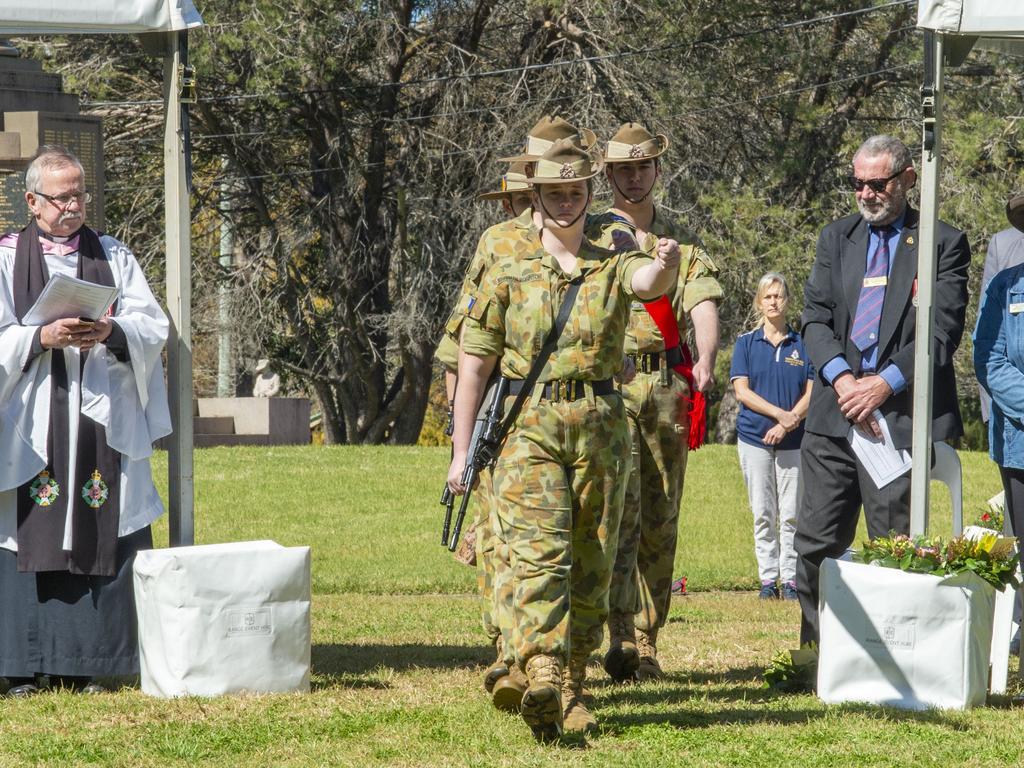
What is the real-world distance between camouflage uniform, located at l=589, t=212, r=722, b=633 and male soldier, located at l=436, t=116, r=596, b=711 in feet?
1.70

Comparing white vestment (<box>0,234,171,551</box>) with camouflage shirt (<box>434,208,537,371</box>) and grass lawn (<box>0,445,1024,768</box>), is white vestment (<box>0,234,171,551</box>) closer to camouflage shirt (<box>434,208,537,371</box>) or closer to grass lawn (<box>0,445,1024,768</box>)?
grass lawn (<box>0,445,1024,768</box>)

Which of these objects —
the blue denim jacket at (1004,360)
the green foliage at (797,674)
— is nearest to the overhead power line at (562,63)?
the blue denim jacket at (1004,360)

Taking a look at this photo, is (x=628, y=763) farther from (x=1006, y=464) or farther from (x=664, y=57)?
(x=664, y=57)

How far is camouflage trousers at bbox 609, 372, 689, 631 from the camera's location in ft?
23.2

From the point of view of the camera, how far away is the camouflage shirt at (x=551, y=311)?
591 centimetres

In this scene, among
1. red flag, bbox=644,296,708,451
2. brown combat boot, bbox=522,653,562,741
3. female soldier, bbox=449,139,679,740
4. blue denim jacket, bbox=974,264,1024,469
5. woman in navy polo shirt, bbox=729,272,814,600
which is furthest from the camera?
woman in navy polo shirt, bbox=729,272,814,600

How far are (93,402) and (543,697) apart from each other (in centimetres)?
268

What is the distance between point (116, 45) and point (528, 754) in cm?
2165

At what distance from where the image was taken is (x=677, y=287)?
23.8 feet

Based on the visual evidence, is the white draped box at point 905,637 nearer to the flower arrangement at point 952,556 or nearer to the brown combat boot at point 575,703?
the flower arrangement at point 952,556

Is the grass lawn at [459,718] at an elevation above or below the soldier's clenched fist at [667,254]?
below

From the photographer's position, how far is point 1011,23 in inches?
249

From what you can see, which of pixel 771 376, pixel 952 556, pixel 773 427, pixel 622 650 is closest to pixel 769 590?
pixel 773 427

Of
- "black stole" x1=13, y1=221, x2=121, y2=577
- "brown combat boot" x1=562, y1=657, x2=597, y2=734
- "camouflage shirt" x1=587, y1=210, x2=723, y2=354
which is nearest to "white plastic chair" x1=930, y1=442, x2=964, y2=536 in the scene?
"camouflage shirt" x1=587, y1=210, x2=723, y2=354
